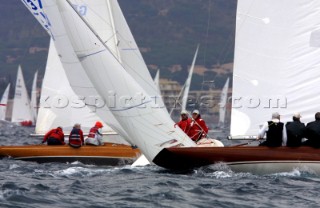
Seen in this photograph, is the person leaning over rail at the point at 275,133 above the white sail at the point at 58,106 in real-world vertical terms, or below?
below

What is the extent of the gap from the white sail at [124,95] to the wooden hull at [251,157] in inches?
13.4

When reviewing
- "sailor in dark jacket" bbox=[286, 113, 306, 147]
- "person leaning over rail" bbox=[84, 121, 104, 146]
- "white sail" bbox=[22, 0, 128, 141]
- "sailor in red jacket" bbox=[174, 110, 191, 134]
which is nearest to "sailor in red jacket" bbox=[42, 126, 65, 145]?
"person leaning over rail" bbox=[84, 121, 104, 146]

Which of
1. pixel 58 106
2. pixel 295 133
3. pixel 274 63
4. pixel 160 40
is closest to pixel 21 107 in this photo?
pixel 58 106

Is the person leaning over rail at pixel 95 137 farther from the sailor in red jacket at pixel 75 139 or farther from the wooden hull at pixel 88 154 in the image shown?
the sailor in red jacket at pixel 75 139

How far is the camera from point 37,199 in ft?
46.3

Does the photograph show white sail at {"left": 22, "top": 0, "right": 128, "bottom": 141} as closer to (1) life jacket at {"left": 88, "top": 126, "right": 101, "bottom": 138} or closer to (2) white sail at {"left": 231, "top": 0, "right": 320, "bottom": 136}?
(1) life jacket at {"left": 88, "top": 126, "right": 101, "bottom": 138}

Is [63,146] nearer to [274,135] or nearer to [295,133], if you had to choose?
[274,135]

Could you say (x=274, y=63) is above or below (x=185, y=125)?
above

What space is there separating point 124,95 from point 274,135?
261 centimetres

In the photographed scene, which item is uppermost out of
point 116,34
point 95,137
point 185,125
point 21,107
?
point 21,107

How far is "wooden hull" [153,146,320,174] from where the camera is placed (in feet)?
56.9

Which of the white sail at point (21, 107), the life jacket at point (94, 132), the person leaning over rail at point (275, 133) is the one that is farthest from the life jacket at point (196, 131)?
the white sail at point (21, 107)

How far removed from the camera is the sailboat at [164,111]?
17.4 metres

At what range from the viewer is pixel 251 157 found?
1744 centimetres
